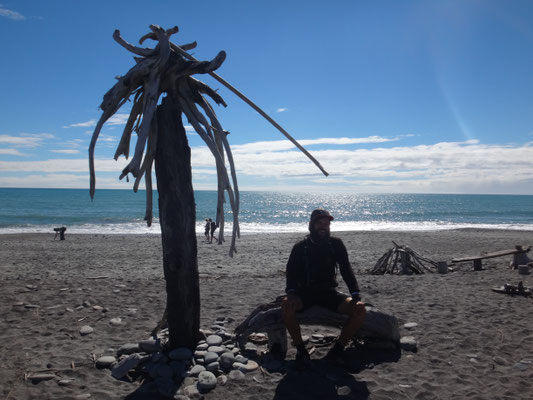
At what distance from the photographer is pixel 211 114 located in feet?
15.0

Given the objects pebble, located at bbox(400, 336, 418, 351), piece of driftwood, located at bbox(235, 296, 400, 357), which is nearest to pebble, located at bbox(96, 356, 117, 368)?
piece of driftwood, located at bbox(235, 296, 400, 357)

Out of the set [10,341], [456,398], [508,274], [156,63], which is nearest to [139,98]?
[156,63]

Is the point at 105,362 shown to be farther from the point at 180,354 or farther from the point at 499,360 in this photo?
the point at 499,360

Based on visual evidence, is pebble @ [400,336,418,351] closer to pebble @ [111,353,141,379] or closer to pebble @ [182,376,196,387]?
pebble @ [182,376,196,387]

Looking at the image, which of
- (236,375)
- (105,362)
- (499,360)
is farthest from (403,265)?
(105,362)

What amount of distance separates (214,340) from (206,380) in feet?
3.10

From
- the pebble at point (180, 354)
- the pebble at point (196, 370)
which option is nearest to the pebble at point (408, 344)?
the pebble at point (196, 370)

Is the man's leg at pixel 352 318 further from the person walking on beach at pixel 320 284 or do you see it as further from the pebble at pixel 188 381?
the pebble at pixel 188 381

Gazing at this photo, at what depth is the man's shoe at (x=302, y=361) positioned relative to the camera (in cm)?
454

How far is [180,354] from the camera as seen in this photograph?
180 inches

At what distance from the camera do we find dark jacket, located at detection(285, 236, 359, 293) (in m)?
4.80

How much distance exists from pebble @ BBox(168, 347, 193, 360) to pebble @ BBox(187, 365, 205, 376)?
0.21 m

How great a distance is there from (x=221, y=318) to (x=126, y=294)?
105 inches

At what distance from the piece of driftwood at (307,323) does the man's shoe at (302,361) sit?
37cm
